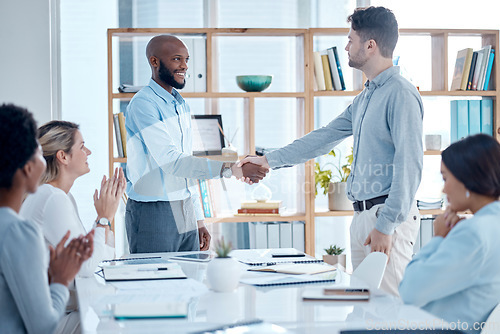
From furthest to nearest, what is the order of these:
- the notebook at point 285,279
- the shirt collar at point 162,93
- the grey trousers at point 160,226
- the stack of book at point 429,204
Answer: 1. the stack of book at point 429,204
2. the shirt collar at point 162,93
3. the grey trousers at point 160,226
4. the notebook at point 285,279

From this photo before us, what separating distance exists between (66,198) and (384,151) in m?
1.32

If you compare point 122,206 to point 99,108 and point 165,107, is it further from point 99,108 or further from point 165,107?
point 165,107

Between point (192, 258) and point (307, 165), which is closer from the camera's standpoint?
point (192, 258)

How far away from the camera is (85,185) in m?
4.38

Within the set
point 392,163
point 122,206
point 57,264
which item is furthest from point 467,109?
point 57,264

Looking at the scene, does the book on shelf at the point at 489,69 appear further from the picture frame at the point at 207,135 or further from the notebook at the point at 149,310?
the notebook at the point at 149,310

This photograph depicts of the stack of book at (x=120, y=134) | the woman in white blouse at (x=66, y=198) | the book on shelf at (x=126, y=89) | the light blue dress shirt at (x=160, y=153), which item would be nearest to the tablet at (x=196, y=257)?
Answer: the woman in white blouse at (x=66, y=198)

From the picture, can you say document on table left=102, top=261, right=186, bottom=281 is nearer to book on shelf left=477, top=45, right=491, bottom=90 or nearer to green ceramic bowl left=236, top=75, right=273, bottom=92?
green ceramic bowl left=236, top=75, right=273, bottom=92

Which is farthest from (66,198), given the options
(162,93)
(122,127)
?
(122,127)

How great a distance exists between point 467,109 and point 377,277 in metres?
2.48

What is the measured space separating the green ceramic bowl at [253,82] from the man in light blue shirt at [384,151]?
137cm

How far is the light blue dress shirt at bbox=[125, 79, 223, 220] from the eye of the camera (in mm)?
2959

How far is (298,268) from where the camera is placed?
2047 mm

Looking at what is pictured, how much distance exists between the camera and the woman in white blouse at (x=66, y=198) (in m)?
2.03
